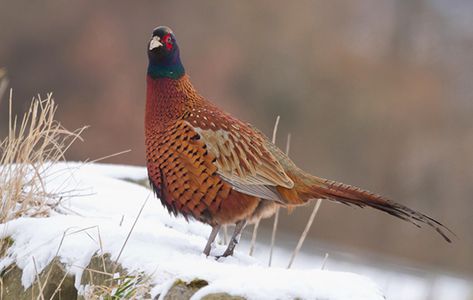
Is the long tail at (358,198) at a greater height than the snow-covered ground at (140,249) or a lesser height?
greater

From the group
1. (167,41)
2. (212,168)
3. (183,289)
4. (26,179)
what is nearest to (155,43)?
(167,41)

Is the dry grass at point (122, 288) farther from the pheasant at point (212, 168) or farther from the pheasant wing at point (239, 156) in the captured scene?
the pheasant wing at point (239, 156)

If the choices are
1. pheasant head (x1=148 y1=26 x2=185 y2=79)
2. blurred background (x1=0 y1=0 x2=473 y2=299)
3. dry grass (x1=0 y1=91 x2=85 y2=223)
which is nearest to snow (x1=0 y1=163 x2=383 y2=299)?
dry grass (x1=0 y1=91 x2=85 y2=223)

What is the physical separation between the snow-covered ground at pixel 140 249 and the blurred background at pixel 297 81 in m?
6.52

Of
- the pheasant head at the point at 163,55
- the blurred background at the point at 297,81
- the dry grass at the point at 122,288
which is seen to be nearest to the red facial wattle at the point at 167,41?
the pheasant head at the point at 163,55

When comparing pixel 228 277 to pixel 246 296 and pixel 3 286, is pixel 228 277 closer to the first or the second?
pixel 246 296

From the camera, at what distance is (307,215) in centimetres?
1140

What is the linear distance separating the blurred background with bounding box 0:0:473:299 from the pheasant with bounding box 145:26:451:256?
7439 millimetres

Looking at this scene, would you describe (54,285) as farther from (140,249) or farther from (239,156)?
(239,156)

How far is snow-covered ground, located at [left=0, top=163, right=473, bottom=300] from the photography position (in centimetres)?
300

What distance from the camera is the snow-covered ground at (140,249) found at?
3.00 meters

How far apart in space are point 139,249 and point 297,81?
33.9ft

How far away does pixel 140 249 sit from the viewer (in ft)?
11.5

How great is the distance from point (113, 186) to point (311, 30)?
9.22 metres
